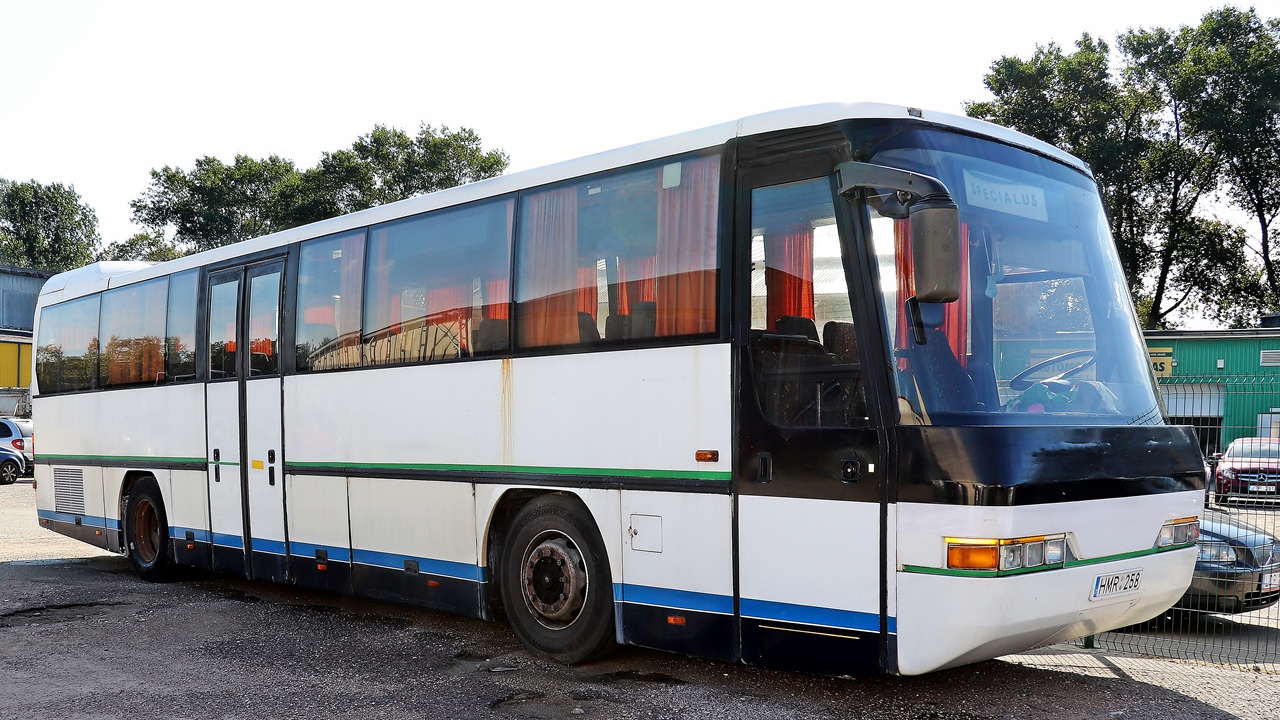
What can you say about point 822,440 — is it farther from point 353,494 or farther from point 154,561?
point 154,561

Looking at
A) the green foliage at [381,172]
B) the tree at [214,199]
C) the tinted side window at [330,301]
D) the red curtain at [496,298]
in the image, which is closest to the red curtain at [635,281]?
the red curtain at [496,298]

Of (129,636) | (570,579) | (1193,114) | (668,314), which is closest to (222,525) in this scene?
(129,636)

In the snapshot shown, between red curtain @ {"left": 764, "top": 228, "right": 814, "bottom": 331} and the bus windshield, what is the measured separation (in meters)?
0.42

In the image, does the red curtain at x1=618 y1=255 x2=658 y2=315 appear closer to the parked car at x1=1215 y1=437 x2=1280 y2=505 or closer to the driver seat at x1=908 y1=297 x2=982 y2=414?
the driver seat at x1=908 y1=297 x2=982 y2=414

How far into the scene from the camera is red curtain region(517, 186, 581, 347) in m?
7.02

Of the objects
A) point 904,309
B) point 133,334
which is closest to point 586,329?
point 904,309

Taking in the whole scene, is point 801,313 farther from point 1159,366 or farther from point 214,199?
point 214,199

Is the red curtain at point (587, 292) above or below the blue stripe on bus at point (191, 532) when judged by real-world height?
above

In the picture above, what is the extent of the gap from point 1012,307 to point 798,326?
110 cm

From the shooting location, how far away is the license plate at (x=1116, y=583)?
546cm

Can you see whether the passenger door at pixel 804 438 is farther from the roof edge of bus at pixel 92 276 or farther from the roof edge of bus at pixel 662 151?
the roof edge of bus at pixel 92 276

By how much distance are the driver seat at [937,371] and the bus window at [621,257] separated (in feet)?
4.10

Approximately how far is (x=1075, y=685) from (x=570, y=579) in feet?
10.3

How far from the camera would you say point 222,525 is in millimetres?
10344
